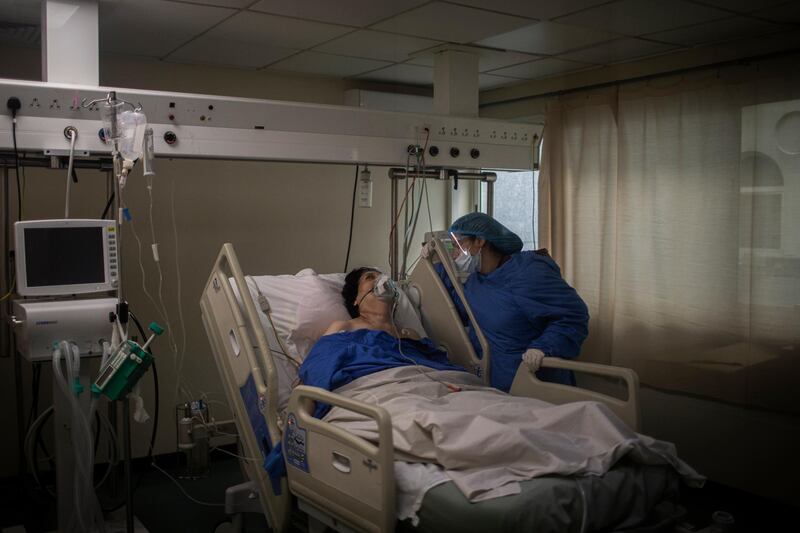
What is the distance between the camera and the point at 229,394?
9.01ft

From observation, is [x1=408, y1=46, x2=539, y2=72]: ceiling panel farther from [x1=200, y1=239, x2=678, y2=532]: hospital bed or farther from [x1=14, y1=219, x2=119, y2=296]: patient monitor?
[x1=14, y1=219, x2=119, y2=296]: patient monitor

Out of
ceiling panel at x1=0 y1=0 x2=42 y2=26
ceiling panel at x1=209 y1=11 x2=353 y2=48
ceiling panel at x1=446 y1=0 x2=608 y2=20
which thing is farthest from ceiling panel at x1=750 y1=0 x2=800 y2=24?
ceiling panel at x1=0 y1=0 x2=42 y2=26

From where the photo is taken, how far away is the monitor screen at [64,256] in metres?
2.80

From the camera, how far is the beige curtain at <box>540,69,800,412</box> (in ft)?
11.6

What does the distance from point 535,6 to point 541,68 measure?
4.11 feet

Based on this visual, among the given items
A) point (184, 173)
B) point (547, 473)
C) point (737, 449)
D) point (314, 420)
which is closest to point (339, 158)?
point (184, 173)

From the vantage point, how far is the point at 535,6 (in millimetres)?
3146

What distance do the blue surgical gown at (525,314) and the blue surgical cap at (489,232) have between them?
0.44 feet

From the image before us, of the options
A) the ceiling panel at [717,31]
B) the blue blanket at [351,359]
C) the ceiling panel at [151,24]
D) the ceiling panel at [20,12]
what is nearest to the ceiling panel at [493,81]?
the ceiling panel at [717,31]

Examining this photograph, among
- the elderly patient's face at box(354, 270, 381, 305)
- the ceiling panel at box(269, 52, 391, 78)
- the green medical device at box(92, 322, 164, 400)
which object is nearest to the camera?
the green medical device at box(92, 322, 164, 400)

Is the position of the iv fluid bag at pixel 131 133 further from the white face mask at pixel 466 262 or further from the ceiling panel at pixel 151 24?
the white face mask at pixel 466 262

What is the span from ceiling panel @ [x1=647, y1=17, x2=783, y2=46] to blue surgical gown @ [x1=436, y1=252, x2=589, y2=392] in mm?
1269

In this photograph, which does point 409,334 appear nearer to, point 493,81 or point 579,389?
point 579,389

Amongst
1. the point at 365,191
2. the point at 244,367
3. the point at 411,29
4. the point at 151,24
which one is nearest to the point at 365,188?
the point at 365,191
